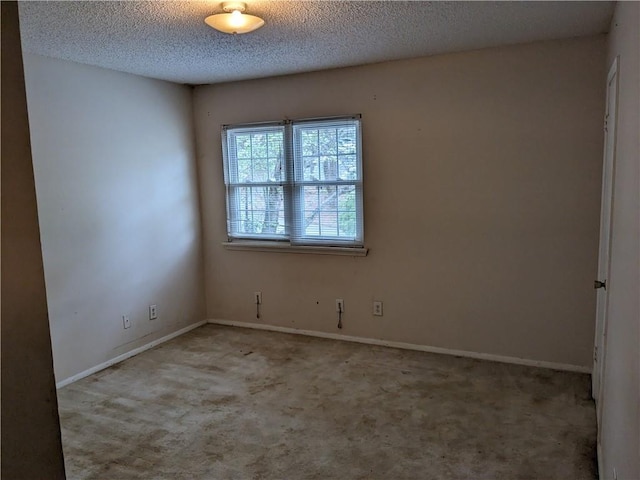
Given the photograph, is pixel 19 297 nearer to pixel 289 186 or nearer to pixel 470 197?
pixel 470 197

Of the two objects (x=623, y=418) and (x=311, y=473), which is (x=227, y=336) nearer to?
(x=311, y=473)

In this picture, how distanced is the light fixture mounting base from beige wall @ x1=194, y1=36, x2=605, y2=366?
5.36ft

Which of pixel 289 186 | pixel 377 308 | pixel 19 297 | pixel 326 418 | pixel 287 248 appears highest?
pixel 289 186

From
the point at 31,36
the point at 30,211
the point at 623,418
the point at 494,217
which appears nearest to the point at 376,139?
the point at 494,217

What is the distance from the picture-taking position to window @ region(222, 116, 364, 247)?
4.16 meters

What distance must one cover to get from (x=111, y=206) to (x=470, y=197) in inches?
112

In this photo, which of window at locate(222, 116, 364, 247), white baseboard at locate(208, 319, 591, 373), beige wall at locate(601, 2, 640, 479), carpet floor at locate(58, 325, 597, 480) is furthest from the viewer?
window at locate(222, 116, 364, 247)

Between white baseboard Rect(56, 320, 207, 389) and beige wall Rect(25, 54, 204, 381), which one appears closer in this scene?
beige wall Rect(25, 54, 204, 381)

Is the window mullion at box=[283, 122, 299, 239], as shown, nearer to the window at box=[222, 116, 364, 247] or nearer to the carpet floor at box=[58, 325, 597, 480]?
the window at box=[222, 116, 364, 247]

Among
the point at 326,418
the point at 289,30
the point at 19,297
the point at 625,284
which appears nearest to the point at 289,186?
the point at 289,30

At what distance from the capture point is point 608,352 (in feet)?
7.29

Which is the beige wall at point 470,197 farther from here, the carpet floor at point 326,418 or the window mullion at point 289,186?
the carpet floor at point 326,418

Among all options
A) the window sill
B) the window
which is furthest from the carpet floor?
the window

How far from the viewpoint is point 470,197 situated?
12.2 feet
